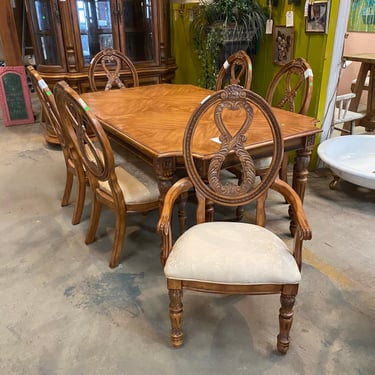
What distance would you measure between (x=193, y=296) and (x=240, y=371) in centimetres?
47

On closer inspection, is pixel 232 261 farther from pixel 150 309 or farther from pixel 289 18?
pixel 289 18

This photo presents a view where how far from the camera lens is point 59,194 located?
2.87 metres

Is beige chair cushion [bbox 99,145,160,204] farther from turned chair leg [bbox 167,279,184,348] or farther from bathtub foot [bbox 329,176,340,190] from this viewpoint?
bathtub foot [bbox 329,176,340,190]

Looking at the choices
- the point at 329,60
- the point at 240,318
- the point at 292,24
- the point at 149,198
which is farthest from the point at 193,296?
the point at 292,24

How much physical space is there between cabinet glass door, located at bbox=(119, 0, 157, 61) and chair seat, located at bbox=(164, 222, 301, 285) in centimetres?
288

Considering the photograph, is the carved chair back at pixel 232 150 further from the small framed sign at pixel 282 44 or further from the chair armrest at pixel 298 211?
the small framed sign at pixel 282 44

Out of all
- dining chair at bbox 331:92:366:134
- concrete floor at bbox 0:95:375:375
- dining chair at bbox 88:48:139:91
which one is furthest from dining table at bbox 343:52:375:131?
dining chair at bbox 88:48:139:91

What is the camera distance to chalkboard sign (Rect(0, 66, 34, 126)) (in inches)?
172

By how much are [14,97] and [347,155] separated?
393cm

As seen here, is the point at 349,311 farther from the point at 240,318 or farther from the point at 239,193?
the point at 239,193

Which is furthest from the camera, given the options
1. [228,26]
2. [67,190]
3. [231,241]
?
[228,26]

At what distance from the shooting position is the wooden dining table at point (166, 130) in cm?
161

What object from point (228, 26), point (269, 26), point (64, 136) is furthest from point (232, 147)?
point (269, 26)

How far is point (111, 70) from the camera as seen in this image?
141 inches
